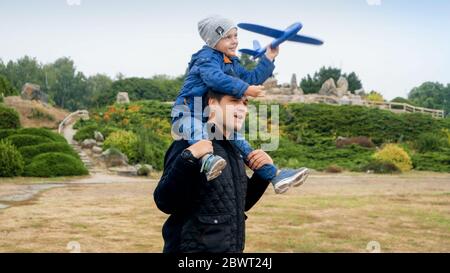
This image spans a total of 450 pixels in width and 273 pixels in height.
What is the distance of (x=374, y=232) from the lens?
10297mm

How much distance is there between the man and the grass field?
5445 mm

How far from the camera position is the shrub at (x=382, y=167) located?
2200 cm

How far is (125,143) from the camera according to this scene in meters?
21.4

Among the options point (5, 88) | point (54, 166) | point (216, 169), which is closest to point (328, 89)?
point (5, 88)

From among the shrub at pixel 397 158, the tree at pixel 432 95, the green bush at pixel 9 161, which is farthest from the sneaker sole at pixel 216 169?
the tree at pixel 432 95

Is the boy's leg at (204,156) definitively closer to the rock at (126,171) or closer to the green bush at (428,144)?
the rock at (126,171)

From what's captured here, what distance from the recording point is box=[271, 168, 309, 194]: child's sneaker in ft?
10.2

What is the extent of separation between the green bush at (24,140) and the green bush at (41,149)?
52 cm

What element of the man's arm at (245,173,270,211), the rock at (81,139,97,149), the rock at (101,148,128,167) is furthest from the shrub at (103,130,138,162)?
the man's arm at (245,173,270,211)

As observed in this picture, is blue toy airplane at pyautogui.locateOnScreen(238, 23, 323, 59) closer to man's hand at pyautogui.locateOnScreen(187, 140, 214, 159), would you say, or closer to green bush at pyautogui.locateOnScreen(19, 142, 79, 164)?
man's hand at pyautogui.locateOnScreen(187, 140, 214, 159)

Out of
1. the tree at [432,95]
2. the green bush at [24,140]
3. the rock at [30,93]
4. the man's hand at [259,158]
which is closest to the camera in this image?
the man's hand at [259,158]

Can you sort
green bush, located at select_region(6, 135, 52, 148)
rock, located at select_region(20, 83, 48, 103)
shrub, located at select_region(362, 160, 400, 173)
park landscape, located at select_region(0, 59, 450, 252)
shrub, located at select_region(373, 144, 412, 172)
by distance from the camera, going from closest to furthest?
park landscape, located at select_region(0, 59, 450, 252) < green bush, located at select_region(6, 135, 52, 148) < shrub, located at select_region(362, 160, 400, 173) < shrub, located at select_region(373, 144, 412, 172) < rock, located at select_region(20, 83, 48, 103)

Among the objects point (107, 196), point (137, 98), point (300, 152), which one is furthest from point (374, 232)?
point (137, 98)

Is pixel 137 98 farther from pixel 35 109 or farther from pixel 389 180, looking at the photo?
pixel 389 180
